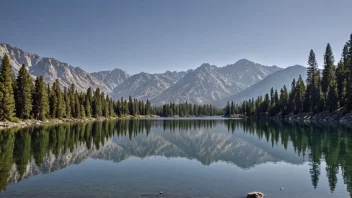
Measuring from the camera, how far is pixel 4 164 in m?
30.1

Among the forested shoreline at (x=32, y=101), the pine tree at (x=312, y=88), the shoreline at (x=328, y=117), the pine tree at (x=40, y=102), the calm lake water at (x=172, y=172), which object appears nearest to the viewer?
the calm lake water at (x=172, y=172)

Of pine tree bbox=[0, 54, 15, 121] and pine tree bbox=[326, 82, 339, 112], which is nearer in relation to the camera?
pine tree bbox=[0, 54, 15, 121]

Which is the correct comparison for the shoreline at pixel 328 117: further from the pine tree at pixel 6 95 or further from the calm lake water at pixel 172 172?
the pine tree at pixel 6 95

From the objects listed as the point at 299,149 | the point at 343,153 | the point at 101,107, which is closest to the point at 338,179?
the point at 343,153

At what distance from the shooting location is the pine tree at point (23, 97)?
3782 inches

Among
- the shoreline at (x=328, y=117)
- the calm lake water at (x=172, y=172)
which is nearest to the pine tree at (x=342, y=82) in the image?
the shoreline at (x=328, y=117)

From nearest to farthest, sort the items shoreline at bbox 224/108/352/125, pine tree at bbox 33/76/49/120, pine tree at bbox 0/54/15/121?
pine tree at bbox 0/54/15/121 → shoreline at bbox 224/108/352/125 → pine tree at bbox 33/76/49/120

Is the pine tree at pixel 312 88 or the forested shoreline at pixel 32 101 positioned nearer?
the forested shoreline at pixel 32 101

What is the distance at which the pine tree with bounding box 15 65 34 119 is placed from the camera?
96062 mm

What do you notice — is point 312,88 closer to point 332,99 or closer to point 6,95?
point 332,99

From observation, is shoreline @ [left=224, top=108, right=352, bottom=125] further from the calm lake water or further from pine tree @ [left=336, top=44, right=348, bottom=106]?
the calm lake water

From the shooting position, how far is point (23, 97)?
96.6 meters

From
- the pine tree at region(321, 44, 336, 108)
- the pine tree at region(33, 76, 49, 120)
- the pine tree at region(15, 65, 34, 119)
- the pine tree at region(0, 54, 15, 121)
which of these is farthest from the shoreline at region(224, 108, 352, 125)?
the pine tree at region(15, 65, 34, 119)

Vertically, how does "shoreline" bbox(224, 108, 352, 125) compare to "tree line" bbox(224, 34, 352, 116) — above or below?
below
